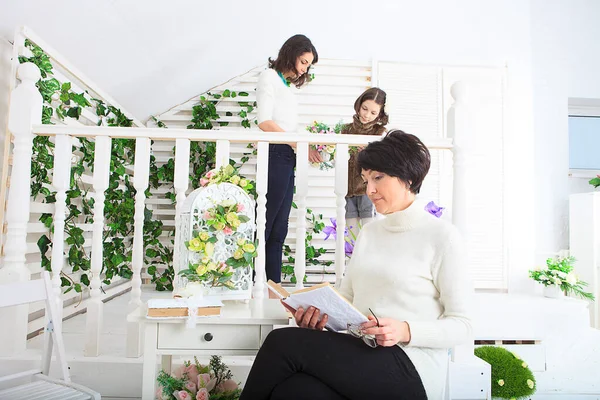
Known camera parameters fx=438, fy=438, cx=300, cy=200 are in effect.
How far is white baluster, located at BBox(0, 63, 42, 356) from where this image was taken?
66.5 inches

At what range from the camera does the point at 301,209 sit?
6.09ft

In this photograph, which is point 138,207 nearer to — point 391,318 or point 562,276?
point 391,318

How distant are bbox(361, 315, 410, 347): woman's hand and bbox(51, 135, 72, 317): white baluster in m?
1.29

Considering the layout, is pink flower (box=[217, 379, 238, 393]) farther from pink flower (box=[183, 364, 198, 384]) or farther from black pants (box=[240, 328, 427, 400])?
black pants (box=[240, 328, 427, 400])

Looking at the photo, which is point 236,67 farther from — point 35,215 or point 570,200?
point 570,200

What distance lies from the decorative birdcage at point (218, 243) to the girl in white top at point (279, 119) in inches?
19.7

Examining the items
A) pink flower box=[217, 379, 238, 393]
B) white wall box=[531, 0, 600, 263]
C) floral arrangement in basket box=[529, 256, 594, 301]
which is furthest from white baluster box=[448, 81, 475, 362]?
white wall box=[531, 0, 600, 263]

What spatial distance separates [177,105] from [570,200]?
12.3ft

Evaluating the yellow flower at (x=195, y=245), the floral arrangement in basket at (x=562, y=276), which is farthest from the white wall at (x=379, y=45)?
the yellow flower at (x=195, y=245)

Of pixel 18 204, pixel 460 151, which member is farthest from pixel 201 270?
pixel 460 151

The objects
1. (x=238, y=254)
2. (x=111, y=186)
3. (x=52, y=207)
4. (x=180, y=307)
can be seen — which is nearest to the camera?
(x=180, y=307)

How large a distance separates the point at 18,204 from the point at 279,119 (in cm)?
119

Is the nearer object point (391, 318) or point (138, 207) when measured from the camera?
point (391, 318)

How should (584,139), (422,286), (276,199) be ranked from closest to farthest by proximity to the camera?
(422,286), (276,199), (584,139)
